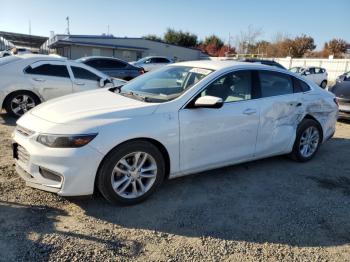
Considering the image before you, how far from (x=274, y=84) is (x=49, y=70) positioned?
5.51 m

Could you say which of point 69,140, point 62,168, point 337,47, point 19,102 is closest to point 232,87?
point 69,140

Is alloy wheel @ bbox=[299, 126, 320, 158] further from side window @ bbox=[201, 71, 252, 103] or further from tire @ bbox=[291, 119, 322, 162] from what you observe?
side window @ bbox=[201, 71, 252, 103]

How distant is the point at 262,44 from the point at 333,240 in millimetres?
65144

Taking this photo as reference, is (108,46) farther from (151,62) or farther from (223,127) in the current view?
(223,127)

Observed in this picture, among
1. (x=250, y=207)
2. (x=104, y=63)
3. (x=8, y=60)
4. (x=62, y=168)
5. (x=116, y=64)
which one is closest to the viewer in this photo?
(x=62, y=168)

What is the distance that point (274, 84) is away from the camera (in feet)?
17.7

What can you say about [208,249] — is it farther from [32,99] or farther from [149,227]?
[32,99]

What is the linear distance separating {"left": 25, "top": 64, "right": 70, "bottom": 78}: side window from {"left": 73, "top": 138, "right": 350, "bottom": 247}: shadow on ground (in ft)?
16.8

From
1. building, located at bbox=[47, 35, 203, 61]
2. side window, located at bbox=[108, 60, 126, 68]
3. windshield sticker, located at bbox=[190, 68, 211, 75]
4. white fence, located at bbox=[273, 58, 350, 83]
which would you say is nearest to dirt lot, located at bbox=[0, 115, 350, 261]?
windshield sticker, located at bbox=[190, 68, 211, 75]

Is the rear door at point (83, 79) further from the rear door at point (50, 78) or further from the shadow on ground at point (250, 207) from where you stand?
the shadow on ground at point (250, 207)

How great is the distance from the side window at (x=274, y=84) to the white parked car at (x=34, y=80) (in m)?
5.09

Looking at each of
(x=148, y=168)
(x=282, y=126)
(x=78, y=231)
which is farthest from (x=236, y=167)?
(x=78, y=231)

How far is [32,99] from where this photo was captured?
843 cm

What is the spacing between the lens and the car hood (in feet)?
12.7
